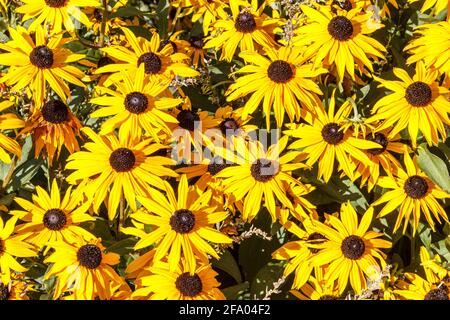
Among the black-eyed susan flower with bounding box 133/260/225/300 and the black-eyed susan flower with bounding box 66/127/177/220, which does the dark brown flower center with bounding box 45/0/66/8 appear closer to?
the black-eyed susan flower with bounding box 66/127/177/220

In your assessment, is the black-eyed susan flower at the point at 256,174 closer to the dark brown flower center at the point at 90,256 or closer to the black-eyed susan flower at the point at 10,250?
the dark brown flower center at the point at 90,256

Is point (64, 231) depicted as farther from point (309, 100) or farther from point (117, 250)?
point (309, 100)

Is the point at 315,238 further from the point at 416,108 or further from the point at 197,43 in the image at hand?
the point at 197,43

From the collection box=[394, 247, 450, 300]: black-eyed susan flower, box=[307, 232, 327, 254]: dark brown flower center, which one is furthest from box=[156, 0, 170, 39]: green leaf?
box=[394, 247, 450, 300]: black-eyed susan flower

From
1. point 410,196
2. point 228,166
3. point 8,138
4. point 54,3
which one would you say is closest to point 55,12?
point 54,3

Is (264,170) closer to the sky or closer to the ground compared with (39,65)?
closer to the ground

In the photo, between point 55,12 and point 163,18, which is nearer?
point 55,12

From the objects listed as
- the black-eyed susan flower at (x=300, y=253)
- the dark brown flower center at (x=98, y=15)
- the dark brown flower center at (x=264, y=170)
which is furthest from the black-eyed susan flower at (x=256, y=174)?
the dark brown flower center at (x=98, y=15)
